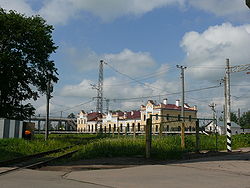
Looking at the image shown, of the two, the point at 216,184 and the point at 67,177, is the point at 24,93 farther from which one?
the point at 216,184

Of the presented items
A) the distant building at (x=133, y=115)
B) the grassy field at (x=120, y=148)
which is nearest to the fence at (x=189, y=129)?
the grassy field at (x=120, y=148)

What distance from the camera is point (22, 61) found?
1312 inches

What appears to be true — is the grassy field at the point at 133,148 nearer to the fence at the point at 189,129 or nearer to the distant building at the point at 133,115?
the fence at the point at 189,129

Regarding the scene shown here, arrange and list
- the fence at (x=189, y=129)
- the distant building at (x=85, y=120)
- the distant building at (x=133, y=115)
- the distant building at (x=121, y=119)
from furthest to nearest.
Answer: the distant building at (x=85, y=120) < the distant building at (x=121, y=119) < the distant building at (x=133, y=115) < the fence at (x=189, y=129)

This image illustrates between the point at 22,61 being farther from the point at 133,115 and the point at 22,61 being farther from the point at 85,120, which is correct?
the point at 85,120

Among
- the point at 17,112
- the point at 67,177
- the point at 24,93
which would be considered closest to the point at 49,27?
the point at 24,93

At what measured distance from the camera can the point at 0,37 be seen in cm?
3103

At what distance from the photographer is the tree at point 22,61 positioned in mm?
31719

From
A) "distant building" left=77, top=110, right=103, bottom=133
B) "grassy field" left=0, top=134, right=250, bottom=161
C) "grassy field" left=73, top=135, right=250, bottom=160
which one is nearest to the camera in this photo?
"grassy field" left=73, top=135, right=250, bottom=160

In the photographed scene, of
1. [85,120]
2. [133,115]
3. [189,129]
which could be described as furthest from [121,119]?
[189,129]

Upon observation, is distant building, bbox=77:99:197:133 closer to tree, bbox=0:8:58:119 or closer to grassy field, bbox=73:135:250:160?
tree, bbox=0:8:58:119

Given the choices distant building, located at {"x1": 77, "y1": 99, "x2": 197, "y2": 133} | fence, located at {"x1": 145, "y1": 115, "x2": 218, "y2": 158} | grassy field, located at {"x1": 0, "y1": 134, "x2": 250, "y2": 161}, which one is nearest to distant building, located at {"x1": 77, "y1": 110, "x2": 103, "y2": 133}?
distant building, located at {"x1": 77, "y1": 99, "x2": 197, "y2": 133}

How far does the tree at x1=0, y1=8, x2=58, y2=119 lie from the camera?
104 ft

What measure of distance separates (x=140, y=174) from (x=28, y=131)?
72.7 feet
